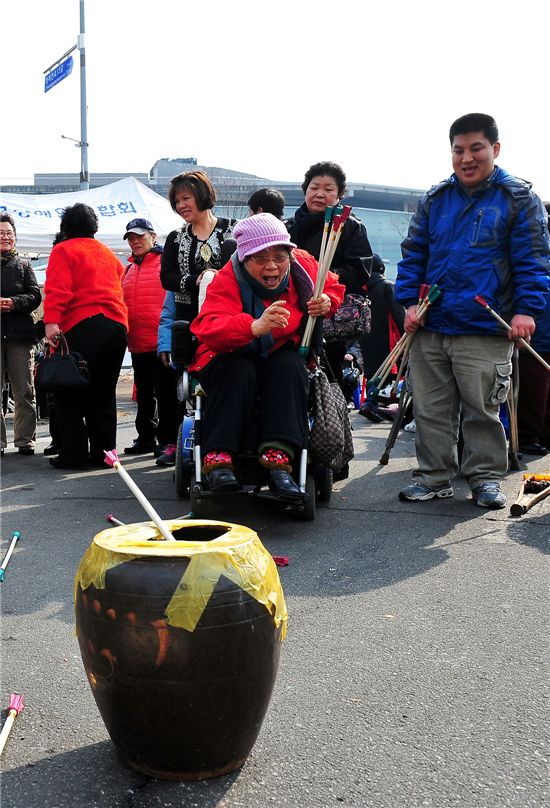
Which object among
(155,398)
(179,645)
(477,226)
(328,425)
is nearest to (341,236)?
(477,226)

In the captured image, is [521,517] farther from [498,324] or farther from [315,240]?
[315,240]

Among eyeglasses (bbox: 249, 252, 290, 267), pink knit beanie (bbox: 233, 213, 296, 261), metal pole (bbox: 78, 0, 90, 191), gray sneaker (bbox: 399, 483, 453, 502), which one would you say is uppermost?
metal pole (bbox: 78, 0, 90, 191)

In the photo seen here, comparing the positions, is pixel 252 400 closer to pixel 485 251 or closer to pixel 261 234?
pixel 261 234

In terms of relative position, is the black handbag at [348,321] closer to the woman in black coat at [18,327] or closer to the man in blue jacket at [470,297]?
the man in blue jacket at [470,297]

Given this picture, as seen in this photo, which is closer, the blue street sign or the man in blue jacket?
the man in blue jacket

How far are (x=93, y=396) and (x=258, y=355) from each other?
2.61 meters

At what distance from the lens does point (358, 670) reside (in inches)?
118

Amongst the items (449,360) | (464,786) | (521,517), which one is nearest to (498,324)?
(449,360)

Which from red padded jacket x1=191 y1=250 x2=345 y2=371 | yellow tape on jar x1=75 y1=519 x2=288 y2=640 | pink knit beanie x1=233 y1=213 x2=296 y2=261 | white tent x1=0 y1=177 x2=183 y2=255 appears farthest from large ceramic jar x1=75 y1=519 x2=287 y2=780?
white tent x1=0 y1=177 x2=183 y2=255

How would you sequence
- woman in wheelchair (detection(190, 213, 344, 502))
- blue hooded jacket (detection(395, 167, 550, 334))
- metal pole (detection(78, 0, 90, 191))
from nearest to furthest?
woman in wheelchair (detection(190, 213, 344, 502)) < blue hooded jacket (detection(395, 167, 550, 334)) < metal pole (detection(78, 0, 90, 191))

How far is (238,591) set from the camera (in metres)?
2.14

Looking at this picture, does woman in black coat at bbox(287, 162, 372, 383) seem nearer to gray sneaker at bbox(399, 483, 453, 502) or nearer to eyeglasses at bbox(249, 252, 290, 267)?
gray sneaker at bbox(399, 483, 453, 502)

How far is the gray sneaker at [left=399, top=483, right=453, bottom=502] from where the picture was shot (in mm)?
5633

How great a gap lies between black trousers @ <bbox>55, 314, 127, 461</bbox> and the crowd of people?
11 mm
